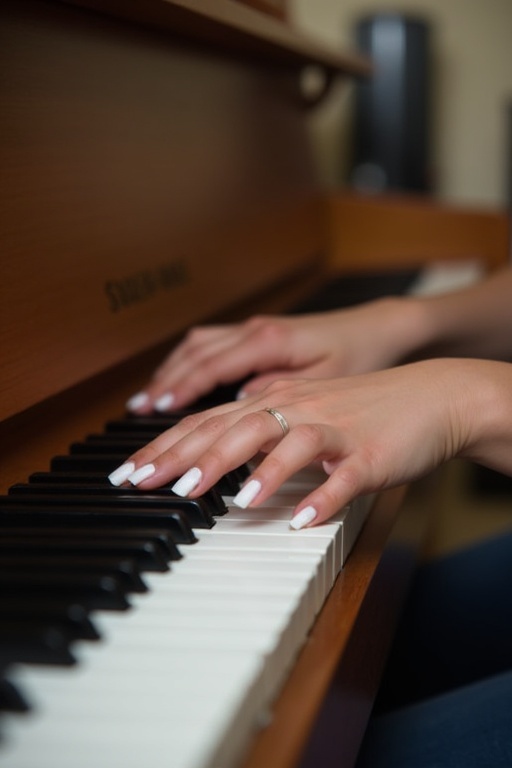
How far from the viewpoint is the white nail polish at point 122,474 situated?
778mm

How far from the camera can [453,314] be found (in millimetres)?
1289

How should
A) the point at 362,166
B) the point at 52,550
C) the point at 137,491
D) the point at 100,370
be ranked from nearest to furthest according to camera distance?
the point at 52,550 < the point at 137,491 < the point at 100,370 < the point at 362,166

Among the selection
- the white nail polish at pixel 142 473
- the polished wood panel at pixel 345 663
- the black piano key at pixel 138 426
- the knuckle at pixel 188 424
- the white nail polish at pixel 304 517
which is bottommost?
the polished wood panel at pixel 345 663

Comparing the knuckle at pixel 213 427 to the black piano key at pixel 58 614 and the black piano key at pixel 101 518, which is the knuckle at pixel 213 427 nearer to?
the black piano key at pixel 101 518

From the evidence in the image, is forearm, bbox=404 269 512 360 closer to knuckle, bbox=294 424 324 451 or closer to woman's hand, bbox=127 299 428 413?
woman's hand, bbox=127 299 428 413

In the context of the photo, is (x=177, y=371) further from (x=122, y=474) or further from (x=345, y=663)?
(x=345, y=663)

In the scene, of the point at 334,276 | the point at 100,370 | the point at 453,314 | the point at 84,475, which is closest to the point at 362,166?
the point at 334,276

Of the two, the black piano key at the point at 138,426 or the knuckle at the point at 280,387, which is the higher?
the knuckle at the point at 280,387

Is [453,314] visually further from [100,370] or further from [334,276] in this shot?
[334,276]

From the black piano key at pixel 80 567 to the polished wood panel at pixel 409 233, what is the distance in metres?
1.71

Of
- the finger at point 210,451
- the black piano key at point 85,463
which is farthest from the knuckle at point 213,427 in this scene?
the black piano key at point 85,463

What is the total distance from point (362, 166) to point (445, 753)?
246 cm

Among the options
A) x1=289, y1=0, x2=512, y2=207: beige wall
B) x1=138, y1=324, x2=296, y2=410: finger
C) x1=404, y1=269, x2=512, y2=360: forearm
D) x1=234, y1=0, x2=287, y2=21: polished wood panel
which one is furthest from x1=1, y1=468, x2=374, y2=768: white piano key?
x1=289, y1=0, x2=512, y2=207: beige wall

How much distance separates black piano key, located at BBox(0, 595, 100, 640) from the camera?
54 centimetres
